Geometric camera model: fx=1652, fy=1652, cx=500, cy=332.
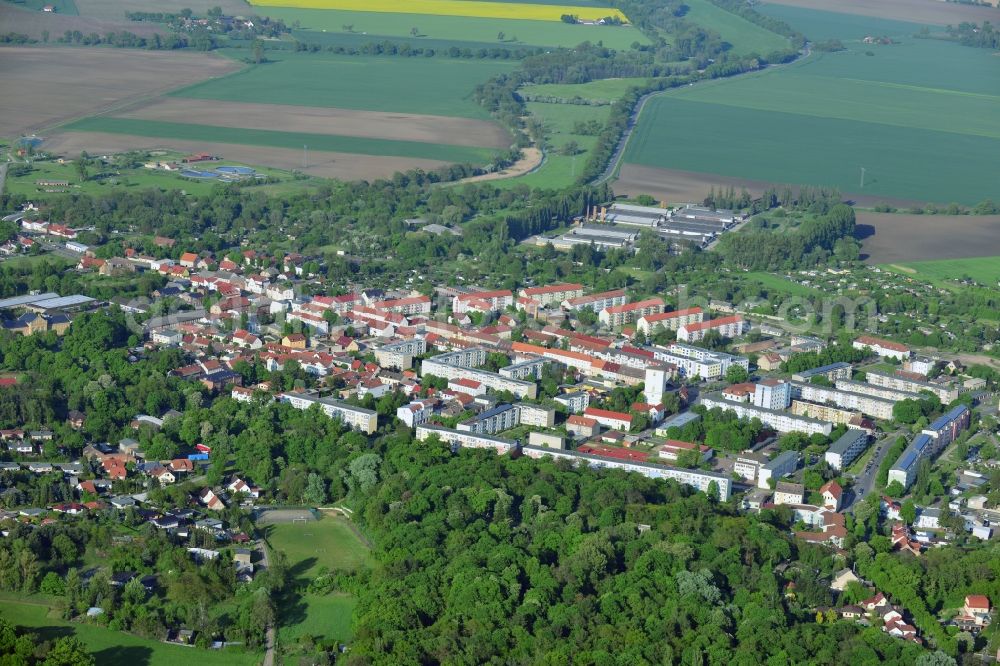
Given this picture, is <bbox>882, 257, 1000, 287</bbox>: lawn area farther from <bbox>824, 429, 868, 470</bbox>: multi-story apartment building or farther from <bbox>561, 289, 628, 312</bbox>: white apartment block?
<bbox>824, 429, 868, 470</bbox>: multi-story apartment building

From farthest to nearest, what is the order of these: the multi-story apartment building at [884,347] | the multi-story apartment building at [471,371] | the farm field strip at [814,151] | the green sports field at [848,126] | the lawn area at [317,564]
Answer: the green sports field at [848,126], the farm field strip at [814,151], the multi-story apartment building at [884,347], the multi-story apartment building at [471,371], the lawn area at [317,564]

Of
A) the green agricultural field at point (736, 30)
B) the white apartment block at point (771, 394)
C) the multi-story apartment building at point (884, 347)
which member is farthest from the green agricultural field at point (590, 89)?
the white apartment block at point (771, 394)

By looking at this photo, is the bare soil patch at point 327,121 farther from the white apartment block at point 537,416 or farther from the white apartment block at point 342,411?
the white apartment block at point 342,411

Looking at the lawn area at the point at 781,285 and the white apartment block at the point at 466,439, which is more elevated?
the lawn area at the point at 781,285

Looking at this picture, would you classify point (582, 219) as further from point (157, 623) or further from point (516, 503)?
point (157, 623)

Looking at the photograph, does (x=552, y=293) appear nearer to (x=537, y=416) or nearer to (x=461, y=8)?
(x=537, y=416)

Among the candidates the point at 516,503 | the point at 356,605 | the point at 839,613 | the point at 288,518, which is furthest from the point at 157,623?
the point at 839,613
